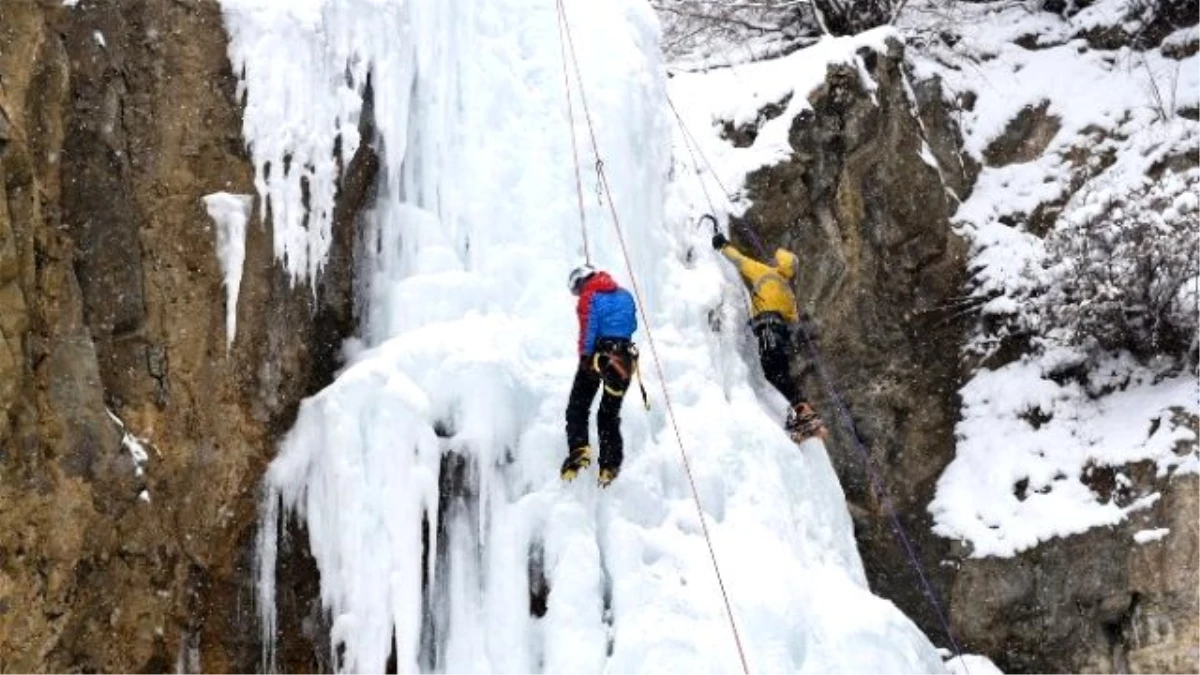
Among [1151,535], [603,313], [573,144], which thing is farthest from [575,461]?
[1151,535]

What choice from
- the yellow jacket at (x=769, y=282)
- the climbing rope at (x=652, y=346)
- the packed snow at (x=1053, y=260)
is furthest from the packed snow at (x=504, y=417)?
the packed snow at (x=1053, y=260)

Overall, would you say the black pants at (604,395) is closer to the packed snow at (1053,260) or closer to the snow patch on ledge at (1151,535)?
the packed snow at (1053,260)

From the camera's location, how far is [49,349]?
5281 millimetres

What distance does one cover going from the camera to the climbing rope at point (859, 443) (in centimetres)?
880

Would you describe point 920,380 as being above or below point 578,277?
below

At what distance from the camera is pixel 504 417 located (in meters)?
Answer: 6.32

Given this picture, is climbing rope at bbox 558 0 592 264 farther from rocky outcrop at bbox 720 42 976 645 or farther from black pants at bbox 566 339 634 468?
rocky outcrop at bbox 720 42 976 645

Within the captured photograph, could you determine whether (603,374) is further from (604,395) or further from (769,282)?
(769,282)

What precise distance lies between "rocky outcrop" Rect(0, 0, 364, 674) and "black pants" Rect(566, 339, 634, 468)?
46.5 inches

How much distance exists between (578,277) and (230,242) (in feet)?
5.36

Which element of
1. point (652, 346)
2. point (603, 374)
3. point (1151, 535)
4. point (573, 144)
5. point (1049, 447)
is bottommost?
point (1151, 535)

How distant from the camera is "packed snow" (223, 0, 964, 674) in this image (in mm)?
5902

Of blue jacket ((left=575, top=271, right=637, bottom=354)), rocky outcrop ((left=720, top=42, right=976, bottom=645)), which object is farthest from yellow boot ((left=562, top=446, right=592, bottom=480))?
rocky outcrop ((left=720, top=42, right=976, bottom=645))

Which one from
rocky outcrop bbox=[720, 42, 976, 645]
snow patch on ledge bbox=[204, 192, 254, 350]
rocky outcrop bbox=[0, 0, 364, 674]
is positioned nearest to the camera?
rocky outcrop bbox=[0, 0, 364, 674]
